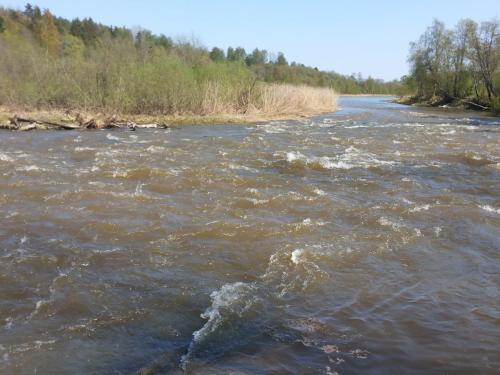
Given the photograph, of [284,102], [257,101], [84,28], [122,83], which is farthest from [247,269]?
[84,28]

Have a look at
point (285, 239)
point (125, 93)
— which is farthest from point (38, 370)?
point (125, 93)

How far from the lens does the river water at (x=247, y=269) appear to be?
16.8ft

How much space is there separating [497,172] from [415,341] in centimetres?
1240

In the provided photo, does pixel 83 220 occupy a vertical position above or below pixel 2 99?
below

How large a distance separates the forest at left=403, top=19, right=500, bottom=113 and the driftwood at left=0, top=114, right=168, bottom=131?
3559cm

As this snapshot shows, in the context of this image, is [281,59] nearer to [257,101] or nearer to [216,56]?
[216,56]

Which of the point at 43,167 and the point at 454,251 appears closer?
the point at 454,251

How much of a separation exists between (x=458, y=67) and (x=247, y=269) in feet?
220

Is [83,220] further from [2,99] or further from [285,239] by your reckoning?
[2,99]

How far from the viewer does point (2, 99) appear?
33.8 meters

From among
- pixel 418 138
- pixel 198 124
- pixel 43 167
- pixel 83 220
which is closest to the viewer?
pixel 83 220

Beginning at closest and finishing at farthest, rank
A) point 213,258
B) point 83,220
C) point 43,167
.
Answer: point 213,258 → point 83,220 → point 43,167

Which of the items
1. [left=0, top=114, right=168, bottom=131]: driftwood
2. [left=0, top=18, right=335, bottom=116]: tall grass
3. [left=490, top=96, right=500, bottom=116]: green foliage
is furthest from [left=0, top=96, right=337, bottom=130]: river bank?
[left=490, top=96, right=500, bottom=116]: green foliage

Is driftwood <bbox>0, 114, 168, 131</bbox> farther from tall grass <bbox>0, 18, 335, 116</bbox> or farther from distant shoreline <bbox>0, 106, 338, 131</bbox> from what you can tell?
tall grass <bbox>0, 18, 335, 116</bbox>
